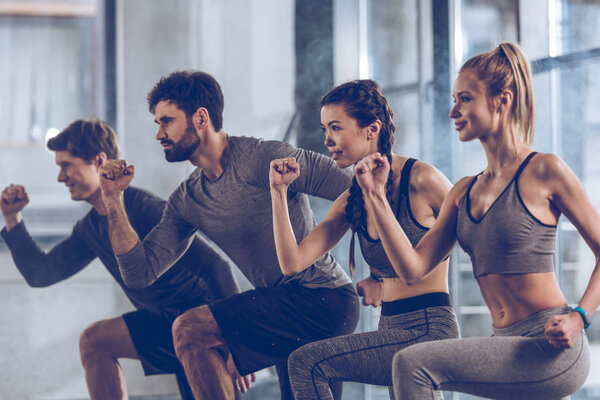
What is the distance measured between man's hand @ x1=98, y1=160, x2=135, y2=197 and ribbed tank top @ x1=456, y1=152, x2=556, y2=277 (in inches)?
44.3

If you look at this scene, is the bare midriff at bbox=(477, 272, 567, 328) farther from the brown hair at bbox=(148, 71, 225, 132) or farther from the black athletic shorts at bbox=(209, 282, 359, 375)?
the brown hair at bbox=(148, 71, 225, 132)

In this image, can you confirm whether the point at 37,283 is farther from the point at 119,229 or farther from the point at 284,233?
the point at 284,233

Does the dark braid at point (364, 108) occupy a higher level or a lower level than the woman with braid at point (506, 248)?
higher

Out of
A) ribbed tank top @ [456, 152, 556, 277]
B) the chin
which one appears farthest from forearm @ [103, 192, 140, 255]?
ribbed tank top @ [456, 152, 556, 277]

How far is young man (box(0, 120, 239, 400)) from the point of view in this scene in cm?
225

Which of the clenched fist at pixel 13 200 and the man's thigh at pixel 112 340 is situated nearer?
the man's thigh at pixel 112 340

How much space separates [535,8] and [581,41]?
0.60 ft

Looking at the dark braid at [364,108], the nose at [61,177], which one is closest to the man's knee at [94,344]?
the nose at [61,177]

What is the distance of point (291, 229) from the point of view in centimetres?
173

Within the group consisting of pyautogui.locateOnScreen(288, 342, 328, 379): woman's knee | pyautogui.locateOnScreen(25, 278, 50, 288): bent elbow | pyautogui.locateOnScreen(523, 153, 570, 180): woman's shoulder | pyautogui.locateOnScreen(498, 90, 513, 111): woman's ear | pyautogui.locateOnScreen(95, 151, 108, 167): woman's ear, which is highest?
pyautogui.locateOnScreen(498, 90, 513, 111): woman's ear

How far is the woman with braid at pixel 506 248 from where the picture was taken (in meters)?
1.35

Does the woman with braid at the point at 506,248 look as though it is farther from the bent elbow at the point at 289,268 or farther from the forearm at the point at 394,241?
the bent elbow at the point at 289,268

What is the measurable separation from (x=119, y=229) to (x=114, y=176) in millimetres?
169

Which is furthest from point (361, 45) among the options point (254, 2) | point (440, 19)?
point (254, 2)
